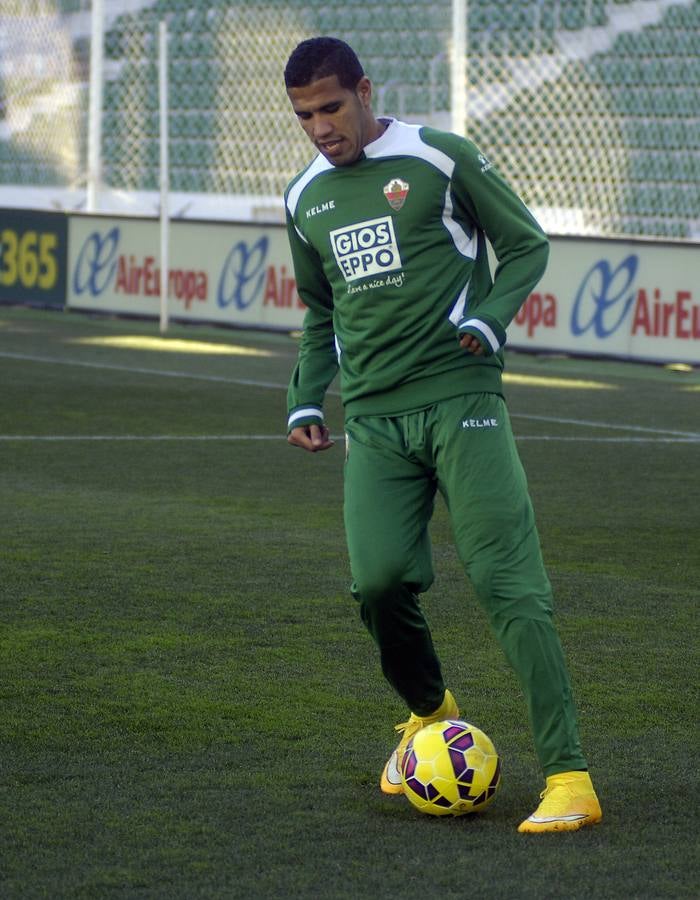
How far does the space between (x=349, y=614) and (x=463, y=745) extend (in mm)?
2116

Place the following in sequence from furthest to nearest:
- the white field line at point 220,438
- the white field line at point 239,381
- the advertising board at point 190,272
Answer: the advertising board at point 190,272
the white field line at point 239,381
the white field line at point 220,438

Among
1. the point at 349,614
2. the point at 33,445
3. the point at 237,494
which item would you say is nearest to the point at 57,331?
the point at 33,445

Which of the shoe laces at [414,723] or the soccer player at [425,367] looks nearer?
the soccer player at [425,367]

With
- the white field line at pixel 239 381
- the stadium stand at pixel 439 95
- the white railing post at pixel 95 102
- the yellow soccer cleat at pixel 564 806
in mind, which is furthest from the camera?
the white railing post at pixel 95 102

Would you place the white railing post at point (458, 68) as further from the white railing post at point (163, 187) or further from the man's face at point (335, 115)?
the man's face at point (335, 115)

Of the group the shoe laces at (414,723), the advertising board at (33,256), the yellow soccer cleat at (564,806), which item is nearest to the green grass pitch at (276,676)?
the yellow soccer cleat at (564,806)

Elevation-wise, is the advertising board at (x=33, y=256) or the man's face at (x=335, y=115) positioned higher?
the man's face at (x=335, y=115)

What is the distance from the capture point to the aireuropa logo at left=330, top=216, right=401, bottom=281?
4.16 metres

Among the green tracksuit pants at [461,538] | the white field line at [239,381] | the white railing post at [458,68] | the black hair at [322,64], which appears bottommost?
the white field line at [239,381]

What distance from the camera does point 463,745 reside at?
13.9 feet

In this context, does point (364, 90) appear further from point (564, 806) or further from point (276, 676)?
point (276, 676)

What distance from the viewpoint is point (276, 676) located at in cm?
547

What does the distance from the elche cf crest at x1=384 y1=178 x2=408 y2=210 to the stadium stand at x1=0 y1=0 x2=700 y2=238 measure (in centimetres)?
1242

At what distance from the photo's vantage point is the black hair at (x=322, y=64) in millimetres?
4023
